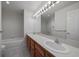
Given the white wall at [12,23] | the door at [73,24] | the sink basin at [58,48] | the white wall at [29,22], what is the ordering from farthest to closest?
the white wall at [12,23], the white wall at [29,22], the door at [73,24], the sink basin at [58,48]

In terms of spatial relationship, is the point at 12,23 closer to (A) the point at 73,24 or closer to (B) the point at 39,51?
(B) the point at 39,51

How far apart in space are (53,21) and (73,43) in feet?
3.12

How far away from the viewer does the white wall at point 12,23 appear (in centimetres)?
441

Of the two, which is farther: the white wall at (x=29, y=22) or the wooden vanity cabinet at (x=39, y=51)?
the white wall at (x=29, y=22)

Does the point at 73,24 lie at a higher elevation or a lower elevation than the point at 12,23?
lower

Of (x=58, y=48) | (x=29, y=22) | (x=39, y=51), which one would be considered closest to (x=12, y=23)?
(x=29, y=22)

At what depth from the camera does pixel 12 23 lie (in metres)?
4.96

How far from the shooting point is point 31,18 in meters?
4.21

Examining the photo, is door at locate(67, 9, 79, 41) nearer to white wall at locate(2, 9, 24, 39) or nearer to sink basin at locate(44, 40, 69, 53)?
sink basin at locate(44, 40, 69, 53)

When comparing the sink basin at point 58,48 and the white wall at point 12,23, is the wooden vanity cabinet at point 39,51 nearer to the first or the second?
the sink basin at point 58,48

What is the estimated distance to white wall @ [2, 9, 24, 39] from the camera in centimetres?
441

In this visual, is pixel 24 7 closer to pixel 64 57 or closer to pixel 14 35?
pixel 14 35

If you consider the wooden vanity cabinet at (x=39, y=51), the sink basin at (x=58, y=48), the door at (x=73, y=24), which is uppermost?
the door at (x=73, y=24)

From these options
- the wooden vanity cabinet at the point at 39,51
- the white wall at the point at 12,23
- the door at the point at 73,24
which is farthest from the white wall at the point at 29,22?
the door at the point at 73,24
